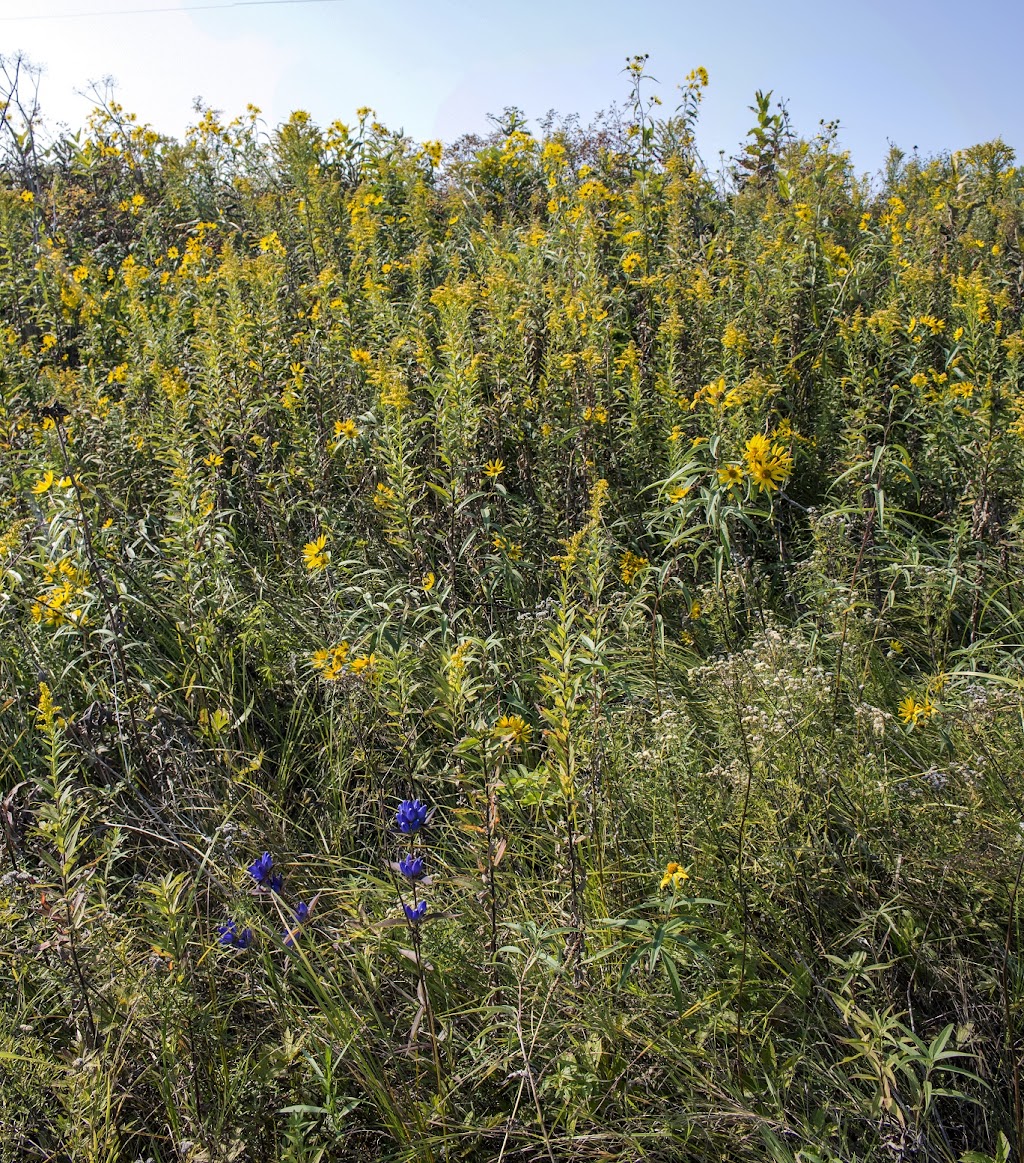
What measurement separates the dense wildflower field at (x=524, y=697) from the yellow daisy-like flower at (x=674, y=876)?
20 millimetres

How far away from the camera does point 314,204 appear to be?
528 centimetres

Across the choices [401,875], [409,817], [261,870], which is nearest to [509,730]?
[409,817]

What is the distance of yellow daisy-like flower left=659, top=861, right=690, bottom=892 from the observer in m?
1.78

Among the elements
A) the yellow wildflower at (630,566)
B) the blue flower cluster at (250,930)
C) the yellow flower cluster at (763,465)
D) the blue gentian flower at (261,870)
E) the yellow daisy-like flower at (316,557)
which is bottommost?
the blue flower cluster at (250,930)

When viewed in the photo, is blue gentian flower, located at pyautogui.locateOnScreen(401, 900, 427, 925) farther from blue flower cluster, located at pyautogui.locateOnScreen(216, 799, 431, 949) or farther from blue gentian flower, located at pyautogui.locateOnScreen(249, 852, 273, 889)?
blue gentian flower, located at pyautogui.locateOnScreen(249, 852, 273, 889)

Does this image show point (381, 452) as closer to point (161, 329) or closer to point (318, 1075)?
point (318, 1075)

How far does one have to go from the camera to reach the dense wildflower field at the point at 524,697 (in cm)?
169

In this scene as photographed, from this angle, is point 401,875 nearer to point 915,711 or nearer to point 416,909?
point 416,909

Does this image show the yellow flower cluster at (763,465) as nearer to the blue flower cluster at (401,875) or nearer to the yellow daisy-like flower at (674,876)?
the yellow daisy-like flower at (674,876)

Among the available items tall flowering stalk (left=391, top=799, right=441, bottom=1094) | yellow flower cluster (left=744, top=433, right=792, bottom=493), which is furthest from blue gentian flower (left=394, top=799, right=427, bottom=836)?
yellow flower cluster (left=744, top=433, right=792, bottom=493)

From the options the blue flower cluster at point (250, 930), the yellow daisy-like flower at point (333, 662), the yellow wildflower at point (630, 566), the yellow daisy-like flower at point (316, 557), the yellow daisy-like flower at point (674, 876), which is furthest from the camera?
the yellow wildflower at point (630, 566)

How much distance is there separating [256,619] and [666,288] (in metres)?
2.40

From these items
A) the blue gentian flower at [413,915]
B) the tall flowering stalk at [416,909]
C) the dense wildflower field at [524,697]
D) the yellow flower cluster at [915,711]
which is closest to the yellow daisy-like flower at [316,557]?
the dense wildflower field at [524,697]

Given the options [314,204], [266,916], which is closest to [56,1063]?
[266,916]
